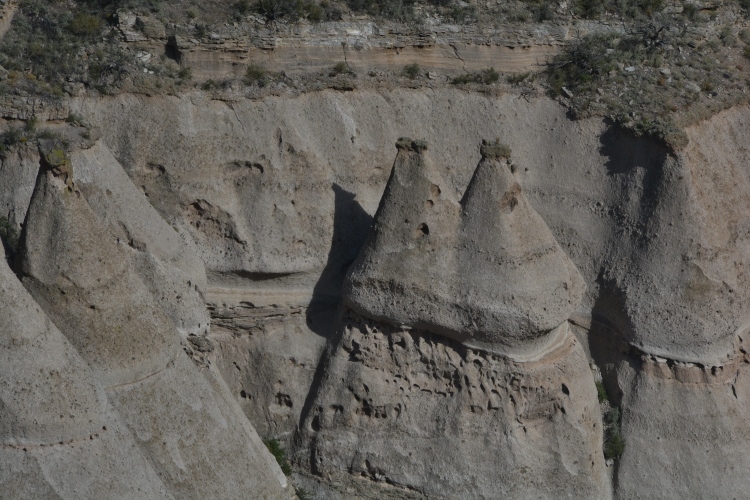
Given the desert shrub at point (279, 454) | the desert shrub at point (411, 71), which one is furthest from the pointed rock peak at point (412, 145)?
the desert shrub at point (279, 454)

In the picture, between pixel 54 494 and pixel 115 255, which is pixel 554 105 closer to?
pixel 115 255

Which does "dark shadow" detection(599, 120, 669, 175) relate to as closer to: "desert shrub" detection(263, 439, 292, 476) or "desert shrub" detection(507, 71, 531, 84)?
"desert shrub" detection(507, 71, 531, 84)

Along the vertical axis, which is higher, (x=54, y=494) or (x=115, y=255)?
(x=115, y=255)

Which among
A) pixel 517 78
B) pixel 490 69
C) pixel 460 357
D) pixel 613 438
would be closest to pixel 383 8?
pixel 490 69

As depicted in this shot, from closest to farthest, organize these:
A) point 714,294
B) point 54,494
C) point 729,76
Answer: point 54,494
point 714,294
point 729,76

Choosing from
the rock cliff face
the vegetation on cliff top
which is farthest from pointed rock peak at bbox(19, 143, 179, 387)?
the vegetation on cliff top

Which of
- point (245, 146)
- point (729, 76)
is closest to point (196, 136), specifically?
point (245, 146)

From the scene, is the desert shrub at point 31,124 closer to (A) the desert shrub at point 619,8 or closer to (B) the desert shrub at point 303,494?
(B) the desert shrub at point 303,494
